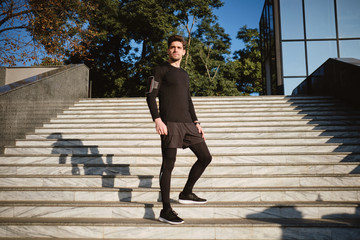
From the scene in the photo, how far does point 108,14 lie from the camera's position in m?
20.5

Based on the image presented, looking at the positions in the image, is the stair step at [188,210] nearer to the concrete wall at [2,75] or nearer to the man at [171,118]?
the man at [171,118]

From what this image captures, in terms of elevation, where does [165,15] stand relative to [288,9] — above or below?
above

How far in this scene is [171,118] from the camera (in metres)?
2.54

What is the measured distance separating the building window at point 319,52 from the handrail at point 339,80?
4.18m

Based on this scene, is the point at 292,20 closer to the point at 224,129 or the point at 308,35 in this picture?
the point at 308,35

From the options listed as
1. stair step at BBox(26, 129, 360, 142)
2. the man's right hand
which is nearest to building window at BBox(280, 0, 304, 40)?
stair step at BBox(26, 129, 360, 142)

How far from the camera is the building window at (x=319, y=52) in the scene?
12.2m

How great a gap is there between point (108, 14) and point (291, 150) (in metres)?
20.2

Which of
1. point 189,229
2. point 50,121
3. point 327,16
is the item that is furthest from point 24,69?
point 327,16

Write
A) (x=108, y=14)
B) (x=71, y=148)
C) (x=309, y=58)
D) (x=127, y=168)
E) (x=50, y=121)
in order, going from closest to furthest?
(x=127, y=168) → (x=71, y=148) → (x=50, y=121) → (x=309, y=58) → (x=108, y=14)

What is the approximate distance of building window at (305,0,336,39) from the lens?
12.3m

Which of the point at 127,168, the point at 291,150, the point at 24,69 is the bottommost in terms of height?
the point at 127,168

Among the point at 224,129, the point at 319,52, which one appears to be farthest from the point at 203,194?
the point at 319,52

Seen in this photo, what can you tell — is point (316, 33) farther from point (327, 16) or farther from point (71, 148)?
point (71, 148)
